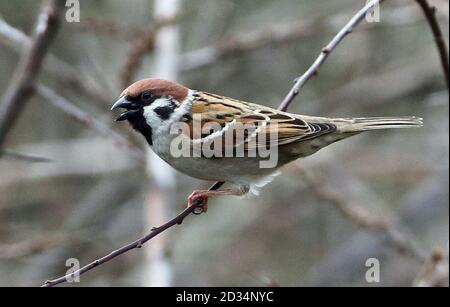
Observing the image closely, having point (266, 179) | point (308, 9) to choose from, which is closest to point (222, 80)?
point (308, 9)

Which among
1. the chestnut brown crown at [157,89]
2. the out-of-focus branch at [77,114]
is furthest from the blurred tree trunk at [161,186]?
the chestnut brown crown at [157,89]

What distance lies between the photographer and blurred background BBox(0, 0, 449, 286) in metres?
7.14

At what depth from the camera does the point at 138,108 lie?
14.4 ft

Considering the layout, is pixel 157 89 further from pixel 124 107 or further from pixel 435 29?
pixel 435 29

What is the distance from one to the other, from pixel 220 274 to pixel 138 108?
3.78 m

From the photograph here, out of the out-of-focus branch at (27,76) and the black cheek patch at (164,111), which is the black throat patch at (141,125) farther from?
the out-of-focus branch at (27,76)

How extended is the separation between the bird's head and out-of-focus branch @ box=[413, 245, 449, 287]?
172cm

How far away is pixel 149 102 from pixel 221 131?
0.50m

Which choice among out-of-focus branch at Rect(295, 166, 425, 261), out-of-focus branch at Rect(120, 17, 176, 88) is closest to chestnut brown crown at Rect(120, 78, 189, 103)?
out-of-focus branch at Rect(120, 17, 176, 88)

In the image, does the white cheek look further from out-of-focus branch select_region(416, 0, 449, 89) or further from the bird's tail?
out-of-focus branch select_region(416, 0, 449, 89)

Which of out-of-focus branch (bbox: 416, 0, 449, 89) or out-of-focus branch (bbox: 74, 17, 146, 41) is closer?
out-of-focus branch (bbox: 416, 0, 449, 89)

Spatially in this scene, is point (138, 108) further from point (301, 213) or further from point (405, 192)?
point (405, 192)

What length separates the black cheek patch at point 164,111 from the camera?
4486 millimetres

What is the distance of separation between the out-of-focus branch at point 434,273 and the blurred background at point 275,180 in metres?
2.33
